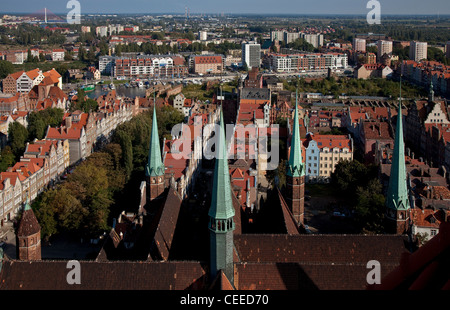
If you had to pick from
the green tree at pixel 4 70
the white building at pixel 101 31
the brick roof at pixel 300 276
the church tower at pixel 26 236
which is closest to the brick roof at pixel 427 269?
the brick roof at pixel 300 276

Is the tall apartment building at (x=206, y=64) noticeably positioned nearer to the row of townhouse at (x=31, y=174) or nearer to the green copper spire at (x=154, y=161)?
the row of townhouse at (x=31, y=174)

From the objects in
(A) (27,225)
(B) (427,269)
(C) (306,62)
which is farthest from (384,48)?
(B) (427,269)

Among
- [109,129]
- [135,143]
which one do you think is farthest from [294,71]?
[135,143]

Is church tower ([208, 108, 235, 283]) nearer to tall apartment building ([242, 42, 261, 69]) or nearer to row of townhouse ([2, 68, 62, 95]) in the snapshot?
row of townhouse ([2, 68, 62, 95])

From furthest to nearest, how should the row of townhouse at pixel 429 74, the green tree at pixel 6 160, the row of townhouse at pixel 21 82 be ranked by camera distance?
the row of townhouse at pixel 429 74 < the row of townhouse at pixel 21 82 < the green tree at pixel 6 160

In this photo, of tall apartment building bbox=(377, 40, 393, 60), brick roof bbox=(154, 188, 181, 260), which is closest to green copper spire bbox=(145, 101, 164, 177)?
brick roof bbox=(154, 188, 181, 260)

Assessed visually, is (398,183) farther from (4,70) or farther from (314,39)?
(314,39)

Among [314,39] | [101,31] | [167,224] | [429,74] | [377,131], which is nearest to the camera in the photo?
[167,224]

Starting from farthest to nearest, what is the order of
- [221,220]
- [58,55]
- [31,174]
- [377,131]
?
[58,55]
[377,131]
[31,174]
[221,220]
